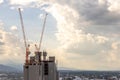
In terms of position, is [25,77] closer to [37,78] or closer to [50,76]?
[37,78]

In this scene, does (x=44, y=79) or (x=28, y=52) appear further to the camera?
(x=28, y=52)

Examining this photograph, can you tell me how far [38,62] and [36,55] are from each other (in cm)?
908

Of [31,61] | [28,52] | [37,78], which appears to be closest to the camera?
[37,78]

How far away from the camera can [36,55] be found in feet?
475

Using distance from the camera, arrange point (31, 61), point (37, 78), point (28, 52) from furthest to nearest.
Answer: point (28, 52)
point (31, 61)
point (37, 78)

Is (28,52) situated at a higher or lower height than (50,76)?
higher

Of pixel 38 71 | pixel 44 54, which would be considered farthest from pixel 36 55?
pixel 38 71

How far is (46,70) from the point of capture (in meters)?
140

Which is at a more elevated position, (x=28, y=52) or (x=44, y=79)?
(x=28, y=52)

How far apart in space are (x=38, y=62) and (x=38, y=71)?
19.1 ft

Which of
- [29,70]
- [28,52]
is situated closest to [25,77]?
[29,70]

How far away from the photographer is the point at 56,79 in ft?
474

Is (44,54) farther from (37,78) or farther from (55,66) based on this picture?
(37,78)

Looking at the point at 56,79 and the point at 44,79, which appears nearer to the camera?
the point at 44,79
